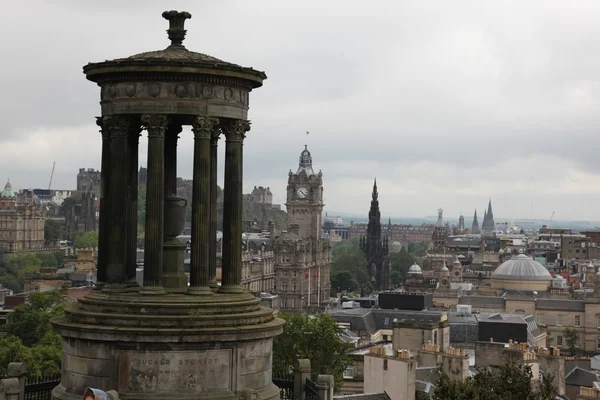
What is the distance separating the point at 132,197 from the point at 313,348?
33140 millimetres

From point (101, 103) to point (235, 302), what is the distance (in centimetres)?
610

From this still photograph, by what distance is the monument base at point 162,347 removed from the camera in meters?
26.6

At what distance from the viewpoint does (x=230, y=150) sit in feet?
94.3

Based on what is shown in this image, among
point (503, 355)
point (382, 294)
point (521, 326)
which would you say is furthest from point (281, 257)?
point (503, 355)

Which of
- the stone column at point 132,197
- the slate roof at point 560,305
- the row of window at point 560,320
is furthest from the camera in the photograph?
the slate roof at point 560,305

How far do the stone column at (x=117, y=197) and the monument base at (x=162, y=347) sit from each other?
845 millimetres

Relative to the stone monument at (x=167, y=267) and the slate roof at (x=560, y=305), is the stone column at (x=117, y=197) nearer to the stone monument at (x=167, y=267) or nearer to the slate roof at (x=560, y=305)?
the stone monument at (x=167, y=267)

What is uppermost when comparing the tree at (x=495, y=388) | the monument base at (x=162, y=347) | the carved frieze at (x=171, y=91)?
the carved frieze at (x=171, y=91)

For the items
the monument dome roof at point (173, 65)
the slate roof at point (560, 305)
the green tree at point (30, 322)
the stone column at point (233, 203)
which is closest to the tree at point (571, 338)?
the slate roof at point (560, 305)

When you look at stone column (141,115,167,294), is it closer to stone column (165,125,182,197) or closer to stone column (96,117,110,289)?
stone column (96,117,110,289)

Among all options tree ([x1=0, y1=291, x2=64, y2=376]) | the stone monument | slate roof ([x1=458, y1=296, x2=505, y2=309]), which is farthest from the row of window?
the stone monument

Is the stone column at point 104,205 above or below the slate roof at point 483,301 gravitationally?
above

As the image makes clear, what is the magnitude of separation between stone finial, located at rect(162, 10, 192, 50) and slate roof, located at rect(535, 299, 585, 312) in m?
114

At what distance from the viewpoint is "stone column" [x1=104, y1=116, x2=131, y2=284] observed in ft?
92.6
